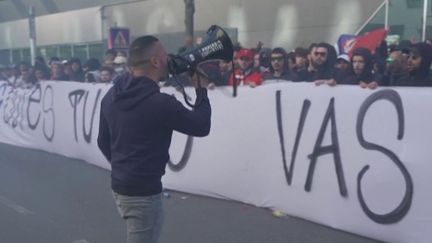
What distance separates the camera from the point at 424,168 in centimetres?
458

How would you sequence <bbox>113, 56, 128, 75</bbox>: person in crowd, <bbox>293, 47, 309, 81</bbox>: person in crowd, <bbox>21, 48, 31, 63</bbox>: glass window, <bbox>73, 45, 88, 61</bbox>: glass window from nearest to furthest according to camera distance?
<bbox>293, 47, 309, 81</bbox>: person in crowd
<bbox>113, 56, 128, 75</bbox>: person in crowd
<bbox>73, 45, 88, 61</bbox>: glass window
<bbox>21, 48, 31, 63</bbox>: glass window

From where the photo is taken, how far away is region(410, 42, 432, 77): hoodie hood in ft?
19.0

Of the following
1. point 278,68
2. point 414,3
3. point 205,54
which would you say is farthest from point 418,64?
point 414,3

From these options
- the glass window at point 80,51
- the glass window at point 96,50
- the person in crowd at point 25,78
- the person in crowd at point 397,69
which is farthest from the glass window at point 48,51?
the person in crowd at point 397,69

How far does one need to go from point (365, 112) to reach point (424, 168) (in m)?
0.73

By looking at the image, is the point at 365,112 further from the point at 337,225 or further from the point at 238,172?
the point at 238,172

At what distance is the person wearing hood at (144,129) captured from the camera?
2.89 m

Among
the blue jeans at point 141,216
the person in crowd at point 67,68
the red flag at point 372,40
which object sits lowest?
the blue jeans at point 141,216

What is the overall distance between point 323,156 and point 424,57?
1527 mm

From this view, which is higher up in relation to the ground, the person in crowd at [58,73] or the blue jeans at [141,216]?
the person in crowd at [58,73]

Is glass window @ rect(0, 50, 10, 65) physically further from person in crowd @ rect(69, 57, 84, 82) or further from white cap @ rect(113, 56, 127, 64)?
white cap @ rect(113, 56, 127, 64)

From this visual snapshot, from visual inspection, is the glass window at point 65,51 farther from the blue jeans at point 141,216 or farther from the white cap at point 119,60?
the blue jeans at point 141,216

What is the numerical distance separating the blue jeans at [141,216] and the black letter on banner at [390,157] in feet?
8.24

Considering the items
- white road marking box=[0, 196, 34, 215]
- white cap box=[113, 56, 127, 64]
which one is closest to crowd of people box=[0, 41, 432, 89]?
white cap box=[113, 56, 127, 64]
